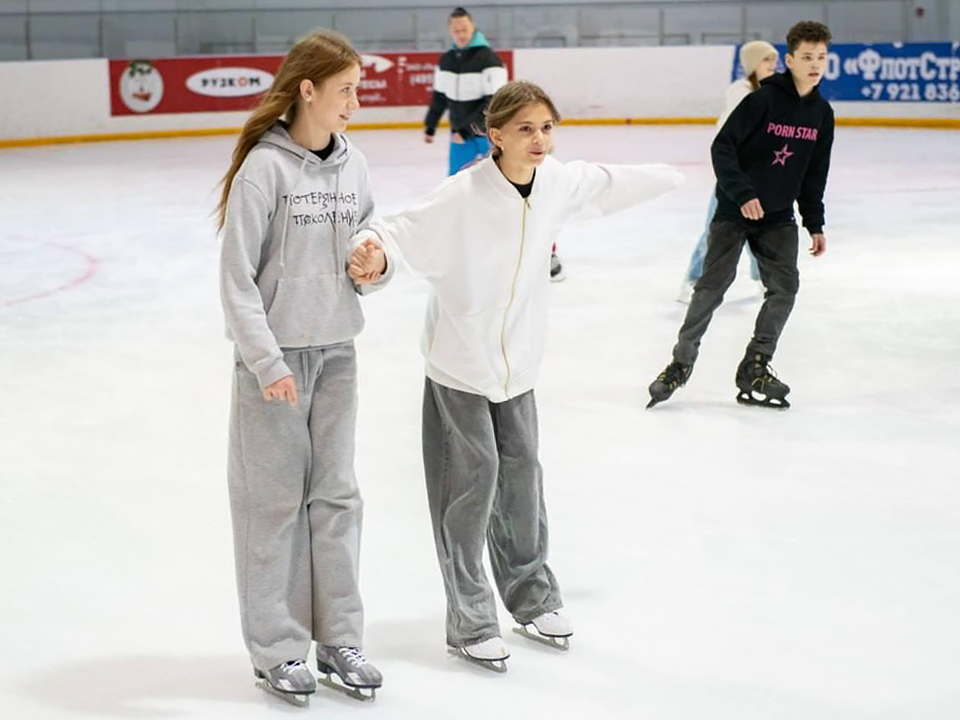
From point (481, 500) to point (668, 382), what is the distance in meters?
2.43

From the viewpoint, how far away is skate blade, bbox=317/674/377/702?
9.74 feet

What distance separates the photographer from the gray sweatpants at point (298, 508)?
9.46ft

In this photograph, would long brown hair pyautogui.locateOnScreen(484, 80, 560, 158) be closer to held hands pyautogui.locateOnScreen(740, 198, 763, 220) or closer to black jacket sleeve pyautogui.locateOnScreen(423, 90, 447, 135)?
held hands pyautogui.locateOnScreen(740, 198, 763, 220)

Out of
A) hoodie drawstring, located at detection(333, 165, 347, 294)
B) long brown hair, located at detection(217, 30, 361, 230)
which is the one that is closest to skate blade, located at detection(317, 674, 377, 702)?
hoodie drawstring, located at detection(333, 165, 347, 294)

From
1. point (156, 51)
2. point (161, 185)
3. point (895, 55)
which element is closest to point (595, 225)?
point (161, 185)

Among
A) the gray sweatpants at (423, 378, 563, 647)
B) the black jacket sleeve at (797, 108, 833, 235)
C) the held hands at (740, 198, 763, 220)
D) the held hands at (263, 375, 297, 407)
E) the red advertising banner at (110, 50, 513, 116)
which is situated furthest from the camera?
the red advertising banner at (110, 50, 513, 116)

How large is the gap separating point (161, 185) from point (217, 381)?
23.2 ft

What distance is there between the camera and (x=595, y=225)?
394 inches

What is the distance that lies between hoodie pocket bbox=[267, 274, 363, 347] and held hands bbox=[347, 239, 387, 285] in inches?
2.2

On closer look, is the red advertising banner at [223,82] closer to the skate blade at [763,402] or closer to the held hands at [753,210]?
the skate blade at [763,402]

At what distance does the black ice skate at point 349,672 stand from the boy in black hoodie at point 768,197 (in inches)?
101

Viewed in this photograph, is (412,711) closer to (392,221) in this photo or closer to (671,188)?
(392,221)

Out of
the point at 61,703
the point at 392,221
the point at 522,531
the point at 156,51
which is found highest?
the point at 156,51

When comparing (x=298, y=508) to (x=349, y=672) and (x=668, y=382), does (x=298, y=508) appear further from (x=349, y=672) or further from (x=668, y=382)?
(x=668, y=382)
